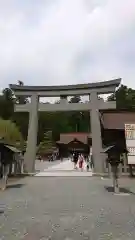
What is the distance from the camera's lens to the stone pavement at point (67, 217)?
23.0 feet

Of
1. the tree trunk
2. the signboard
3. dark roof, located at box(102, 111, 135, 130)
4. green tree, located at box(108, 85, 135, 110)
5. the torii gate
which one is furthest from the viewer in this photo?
green tree, located at box(108, 85, 135, 110)

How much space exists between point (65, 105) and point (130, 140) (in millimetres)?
8696

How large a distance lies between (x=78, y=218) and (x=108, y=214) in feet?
3.27

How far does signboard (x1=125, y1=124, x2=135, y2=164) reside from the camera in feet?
74.5

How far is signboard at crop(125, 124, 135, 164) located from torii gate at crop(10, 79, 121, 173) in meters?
5.22

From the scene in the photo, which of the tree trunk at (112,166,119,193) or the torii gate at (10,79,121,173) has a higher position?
the torii gate at (10,79,121,173)

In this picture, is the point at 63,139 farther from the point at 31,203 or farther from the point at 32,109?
the point at 31,203

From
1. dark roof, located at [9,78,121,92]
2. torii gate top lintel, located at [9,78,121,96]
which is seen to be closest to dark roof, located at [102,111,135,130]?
torii gate top lintel, located at [9,78,121,96]

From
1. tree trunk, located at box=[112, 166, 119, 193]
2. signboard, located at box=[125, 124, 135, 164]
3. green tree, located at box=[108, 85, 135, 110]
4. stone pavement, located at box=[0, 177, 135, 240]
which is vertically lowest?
stone pavement, located at box=[0, 177, 135, 240]

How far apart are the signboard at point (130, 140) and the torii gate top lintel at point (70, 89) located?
6.42m

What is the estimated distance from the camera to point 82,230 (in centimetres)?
742

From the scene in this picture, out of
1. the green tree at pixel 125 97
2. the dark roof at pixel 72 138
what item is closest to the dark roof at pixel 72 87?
the dark roof at pixel 72 138

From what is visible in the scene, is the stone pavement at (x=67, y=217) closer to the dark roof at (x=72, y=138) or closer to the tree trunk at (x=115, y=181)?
the tree trunk at (x=115, y=181)

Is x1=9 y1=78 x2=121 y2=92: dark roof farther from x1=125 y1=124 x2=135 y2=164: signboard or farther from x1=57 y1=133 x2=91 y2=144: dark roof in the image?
x1=57 y1=133 x2=91 y2=144: dark roof
